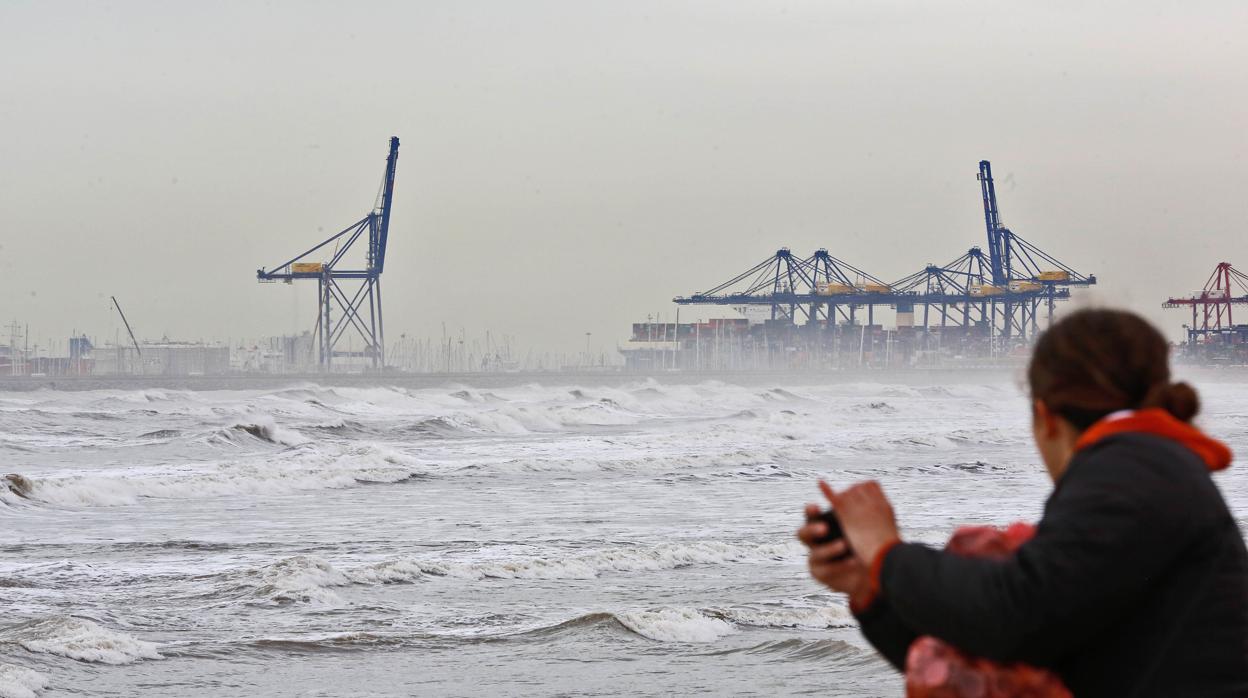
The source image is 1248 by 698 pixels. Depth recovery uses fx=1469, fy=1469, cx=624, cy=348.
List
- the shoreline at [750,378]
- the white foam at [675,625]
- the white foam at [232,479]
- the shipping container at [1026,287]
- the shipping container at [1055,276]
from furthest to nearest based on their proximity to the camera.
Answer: the shipping container at [1026,287] → the shoreline at [750,378] → the shipping container at [1055,276] → the white foam at [232,479] → the white foam at [675,625]

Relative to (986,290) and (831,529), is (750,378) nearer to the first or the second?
(986,290)

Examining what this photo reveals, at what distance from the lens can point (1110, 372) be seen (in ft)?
4.43

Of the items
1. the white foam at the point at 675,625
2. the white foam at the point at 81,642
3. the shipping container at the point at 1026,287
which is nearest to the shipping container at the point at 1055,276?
the shipping container at the point at 1026,287

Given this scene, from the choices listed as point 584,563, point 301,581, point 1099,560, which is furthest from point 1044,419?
point 584,563

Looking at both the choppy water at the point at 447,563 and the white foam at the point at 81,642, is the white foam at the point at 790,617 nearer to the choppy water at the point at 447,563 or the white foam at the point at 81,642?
the choppy water at the point at 447,563

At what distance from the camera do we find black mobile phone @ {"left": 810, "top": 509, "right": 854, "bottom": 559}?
4.47ft

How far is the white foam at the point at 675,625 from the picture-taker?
656 centimetres

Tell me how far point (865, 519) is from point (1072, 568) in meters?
0.20

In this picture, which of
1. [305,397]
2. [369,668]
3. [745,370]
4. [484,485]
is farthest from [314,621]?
[745,370]

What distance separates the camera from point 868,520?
1.35 meters

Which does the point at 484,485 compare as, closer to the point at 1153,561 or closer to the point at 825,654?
the point at 825,654

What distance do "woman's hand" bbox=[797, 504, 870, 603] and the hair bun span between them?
30 cm

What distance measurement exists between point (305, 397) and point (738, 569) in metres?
39.9

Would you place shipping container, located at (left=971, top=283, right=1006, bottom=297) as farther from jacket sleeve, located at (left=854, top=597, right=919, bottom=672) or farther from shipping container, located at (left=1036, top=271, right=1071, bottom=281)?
jacket sleeve, located at (left=854, top=597, right=919, bottom=672)
